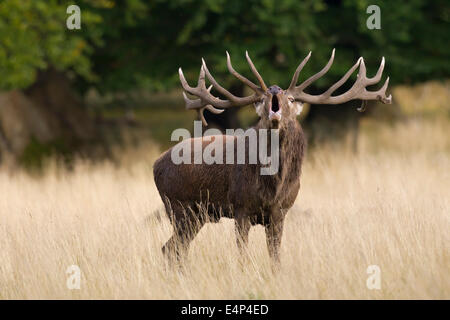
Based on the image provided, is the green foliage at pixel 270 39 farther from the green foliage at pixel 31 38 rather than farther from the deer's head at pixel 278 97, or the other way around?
the deer's head at pixel 278 97

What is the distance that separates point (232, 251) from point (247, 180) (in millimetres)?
700

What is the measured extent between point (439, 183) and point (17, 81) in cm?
768

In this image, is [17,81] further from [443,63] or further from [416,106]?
[416,106]

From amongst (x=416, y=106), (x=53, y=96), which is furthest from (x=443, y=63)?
(x=416, y=106)

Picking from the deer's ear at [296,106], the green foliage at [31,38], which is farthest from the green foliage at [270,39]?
the deer's ear at [296,106]

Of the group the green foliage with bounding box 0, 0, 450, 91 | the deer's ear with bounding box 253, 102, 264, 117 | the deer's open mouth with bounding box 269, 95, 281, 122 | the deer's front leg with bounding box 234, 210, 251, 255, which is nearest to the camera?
the deer's open mouth with bounding box 269, 95, 281, 122

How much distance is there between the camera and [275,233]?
231 inches

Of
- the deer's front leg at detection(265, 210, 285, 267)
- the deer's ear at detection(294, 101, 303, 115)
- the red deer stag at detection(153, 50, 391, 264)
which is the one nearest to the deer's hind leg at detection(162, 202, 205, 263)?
the red deer stag at detection(153, 50, 391, 264)

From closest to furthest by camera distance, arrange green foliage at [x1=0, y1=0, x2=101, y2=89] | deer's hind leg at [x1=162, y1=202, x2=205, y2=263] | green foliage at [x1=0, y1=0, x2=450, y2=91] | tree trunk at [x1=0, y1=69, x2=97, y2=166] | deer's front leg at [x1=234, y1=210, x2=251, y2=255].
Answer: deer's front leg at [x1=234, y1=210, x2=251, y2=255] < deer's hind leg at [x1=162, y1=202, x2=205, y2=263] < green foliage at [x1=0, y1=0, x2=101, y2=89] < green foliage at [x1=0, y1=0, x2=450, y2=91] < tree trunk at [x1=0, y1=69, x2=97, y2=166]

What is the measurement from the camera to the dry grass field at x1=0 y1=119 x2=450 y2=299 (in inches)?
213

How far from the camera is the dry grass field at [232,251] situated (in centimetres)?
540

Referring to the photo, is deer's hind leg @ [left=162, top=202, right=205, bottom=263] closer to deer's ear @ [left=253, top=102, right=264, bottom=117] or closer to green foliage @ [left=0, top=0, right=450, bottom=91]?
deer's ear @ [left=253, top=102, right=264, bottom=117]

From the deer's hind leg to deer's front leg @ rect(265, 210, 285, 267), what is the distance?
2.11 feet

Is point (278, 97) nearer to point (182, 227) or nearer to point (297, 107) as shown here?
point (297, 107)
